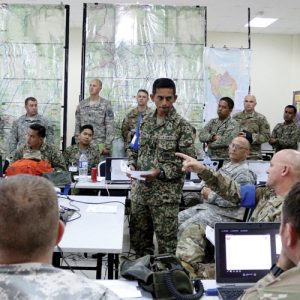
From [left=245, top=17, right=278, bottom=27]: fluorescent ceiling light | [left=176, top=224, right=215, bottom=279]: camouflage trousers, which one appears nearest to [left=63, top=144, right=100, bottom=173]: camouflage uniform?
[left=176, top=224, right=215, bottom=279]: camouflage trousers

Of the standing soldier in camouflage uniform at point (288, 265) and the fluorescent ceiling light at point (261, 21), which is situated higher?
the fluorescent ceiling light at point (261, 21)

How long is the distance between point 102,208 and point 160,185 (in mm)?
502

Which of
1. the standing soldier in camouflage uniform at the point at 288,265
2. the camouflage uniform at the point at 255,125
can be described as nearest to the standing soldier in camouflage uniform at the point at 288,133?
the camouflage uniform at the point at 255,125

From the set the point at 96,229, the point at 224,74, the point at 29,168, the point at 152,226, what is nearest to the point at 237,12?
the point at 224,74

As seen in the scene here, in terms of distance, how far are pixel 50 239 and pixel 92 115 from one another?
5.56 metres

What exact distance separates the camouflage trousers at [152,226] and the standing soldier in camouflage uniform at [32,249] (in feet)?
8.10

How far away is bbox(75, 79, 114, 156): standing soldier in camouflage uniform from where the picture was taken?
6570 millimetres

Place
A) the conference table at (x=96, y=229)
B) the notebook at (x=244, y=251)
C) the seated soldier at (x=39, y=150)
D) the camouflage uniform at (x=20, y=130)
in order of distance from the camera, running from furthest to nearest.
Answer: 1. the camouflage uniform at (x=20, y=130)
2. the seated soldier at (x=39, y=150)
3. the conference table at (x=96, y=229)
4. the notebook at (x=244, y=251)

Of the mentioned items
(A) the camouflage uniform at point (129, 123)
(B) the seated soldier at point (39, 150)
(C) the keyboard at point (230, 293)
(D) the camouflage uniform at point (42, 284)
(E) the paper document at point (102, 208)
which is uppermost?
(A) the camouflage uniform at point (129, 123)

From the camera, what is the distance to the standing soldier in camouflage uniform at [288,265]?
38.9 inches

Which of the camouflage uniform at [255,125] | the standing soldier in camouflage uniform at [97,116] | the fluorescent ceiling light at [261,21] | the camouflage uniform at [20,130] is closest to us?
the camouflage uniform at [20,130]

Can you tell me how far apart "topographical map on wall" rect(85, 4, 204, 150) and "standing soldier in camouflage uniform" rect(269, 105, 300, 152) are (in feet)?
6.63

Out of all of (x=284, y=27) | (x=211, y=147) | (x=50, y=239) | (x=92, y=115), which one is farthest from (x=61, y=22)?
(x=50, y=239)

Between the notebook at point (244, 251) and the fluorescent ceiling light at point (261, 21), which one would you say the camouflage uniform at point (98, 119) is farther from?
the notebook at point (244, 251)
